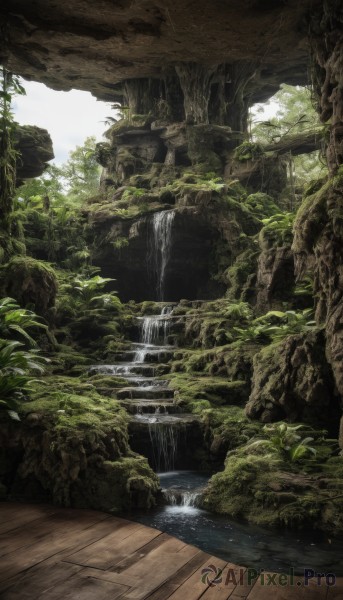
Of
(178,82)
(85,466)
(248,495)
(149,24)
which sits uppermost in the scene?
(178,82)

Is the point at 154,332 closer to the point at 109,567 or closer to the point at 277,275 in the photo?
the point at 277,275

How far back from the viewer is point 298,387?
695cm

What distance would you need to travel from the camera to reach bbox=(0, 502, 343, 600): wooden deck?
2928 mm

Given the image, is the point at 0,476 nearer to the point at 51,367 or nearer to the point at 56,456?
the point at 56,456

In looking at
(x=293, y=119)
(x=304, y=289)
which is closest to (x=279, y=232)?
(x=304, y=289)

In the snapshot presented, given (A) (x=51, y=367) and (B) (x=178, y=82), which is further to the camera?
(B) (x=178, y=82)

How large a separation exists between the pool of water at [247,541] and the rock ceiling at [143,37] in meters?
11.2

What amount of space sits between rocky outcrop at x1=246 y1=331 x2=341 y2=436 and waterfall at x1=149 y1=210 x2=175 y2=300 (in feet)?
29.0

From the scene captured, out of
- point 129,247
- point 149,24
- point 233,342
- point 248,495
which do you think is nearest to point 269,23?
point 149,24

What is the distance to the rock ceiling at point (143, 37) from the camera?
11.7m

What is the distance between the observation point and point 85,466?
5.17 m

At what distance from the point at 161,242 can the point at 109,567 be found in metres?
13.3

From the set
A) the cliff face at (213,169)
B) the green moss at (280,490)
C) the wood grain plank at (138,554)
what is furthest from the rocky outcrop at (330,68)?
the wood grain plank at (138,554)

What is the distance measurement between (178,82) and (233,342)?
Answer: 44.0 ft
